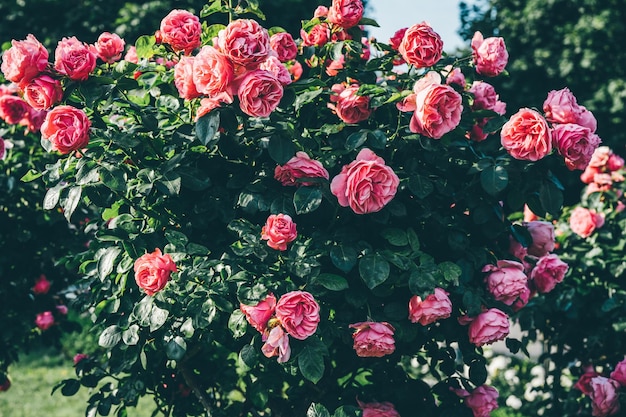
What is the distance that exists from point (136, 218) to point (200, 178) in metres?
0.31

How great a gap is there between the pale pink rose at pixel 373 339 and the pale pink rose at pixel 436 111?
0.61 meters

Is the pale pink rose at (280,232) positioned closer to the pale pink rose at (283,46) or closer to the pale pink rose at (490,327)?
the pale pink rose at (490,327)

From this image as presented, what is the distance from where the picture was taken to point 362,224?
2.16 m

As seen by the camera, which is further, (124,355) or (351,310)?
(124,355)

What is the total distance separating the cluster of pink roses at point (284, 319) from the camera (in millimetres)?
1838

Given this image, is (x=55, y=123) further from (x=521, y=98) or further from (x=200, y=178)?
(x=521, y=98)

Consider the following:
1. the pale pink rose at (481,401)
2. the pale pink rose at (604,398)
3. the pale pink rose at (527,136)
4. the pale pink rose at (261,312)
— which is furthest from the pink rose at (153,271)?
the pale pink rose at (604,398)

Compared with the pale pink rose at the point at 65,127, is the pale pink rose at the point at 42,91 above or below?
above

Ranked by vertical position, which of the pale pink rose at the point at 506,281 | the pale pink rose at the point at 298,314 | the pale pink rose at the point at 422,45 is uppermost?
the pale pink rose at the point at 422,45

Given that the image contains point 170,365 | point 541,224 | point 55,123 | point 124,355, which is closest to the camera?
point 55,123

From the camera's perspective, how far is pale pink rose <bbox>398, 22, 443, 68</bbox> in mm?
2178

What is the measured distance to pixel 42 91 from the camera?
2023mm

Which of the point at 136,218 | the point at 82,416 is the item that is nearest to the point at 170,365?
the point at 136,218

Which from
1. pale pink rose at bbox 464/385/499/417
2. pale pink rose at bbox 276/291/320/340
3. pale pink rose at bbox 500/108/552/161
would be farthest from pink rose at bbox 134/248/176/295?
pale pink rose at bbox 464/385/499/417
